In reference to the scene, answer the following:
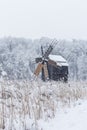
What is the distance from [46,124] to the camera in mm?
6461

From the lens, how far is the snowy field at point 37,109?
613cm

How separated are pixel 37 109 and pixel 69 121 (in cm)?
79

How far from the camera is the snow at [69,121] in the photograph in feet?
19.9

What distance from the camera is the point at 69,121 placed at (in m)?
6.48

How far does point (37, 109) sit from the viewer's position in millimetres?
7023

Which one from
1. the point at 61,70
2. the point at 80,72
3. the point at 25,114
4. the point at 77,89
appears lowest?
the point at 80,72

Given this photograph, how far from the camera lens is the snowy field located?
20.1ft

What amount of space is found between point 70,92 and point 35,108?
2997mm

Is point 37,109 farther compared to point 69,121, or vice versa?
point 37,109

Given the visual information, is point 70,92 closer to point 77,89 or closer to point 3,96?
point 77,89

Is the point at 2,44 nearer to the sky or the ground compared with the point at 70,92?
nearer to the ground

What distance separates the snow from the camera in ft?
19.9

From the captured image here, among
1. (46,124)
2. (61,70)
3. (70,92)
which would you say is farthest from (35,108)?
(61,70)

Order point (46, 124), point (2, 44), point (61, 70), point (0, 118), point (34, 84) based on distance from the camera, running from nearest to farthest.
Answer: point (0, 118) → point (46, 124) → point (34, 84) → point (61, 70) → point (2, 44)
